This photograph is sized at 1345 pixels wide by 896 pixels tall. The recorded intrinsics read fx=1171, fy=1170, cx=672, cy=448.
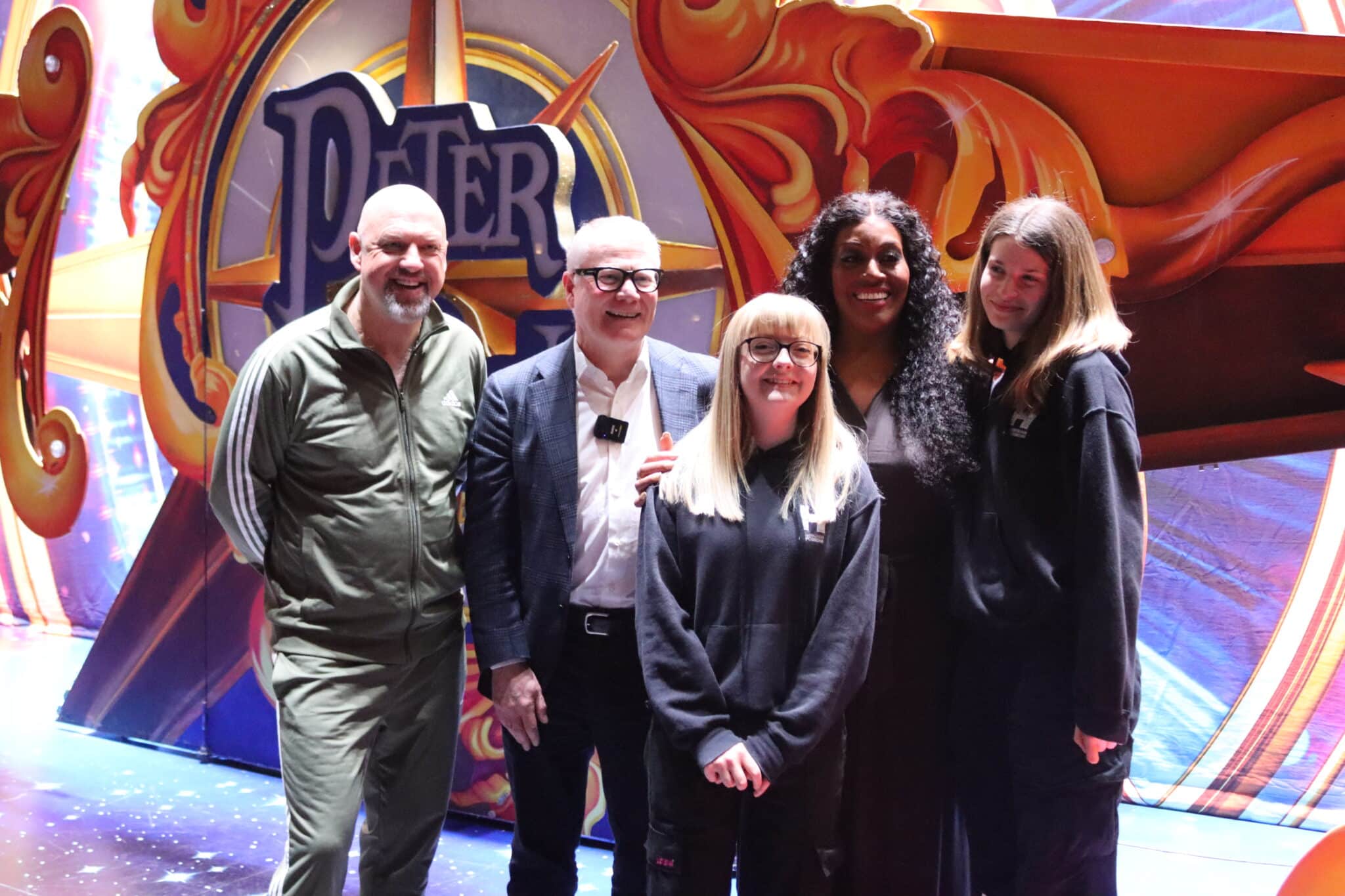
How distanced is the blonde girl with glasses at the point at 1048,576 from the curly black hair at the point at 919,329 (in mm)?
68

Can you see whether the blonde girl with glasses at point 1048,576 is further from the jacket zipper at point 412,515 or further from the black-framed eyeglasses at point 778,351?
the jacket zipper at point 412,515

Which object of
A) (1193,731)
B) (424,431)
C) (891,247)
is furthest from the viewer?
(1193,731)

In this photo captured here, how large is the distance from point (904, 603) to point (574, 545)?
2.21 feet

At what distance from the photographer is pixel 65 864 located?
3391mm

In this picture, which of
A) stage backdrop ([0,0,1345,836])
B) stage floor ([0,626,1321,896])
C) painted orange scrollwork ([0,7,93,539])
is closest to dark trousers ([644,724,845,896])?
stage floor ([0,626,1321,896])

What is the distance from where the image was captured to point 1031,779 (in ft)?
7.01

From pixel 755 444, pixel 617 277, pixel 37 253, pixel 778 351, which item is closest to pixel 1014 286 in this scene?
pixel 778 351

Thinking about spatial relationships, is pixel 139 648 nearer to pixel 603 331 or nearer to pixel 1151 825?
pixel 603 331

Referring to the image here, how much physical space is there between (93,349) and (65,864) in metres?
2.17

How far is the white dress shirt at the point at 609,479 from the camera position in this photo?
2.41 meters

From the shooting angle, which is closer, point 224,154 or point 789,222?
point 789,222

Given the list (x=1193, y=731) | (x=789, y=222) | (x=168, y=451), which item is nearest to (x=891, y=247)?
(x=789, y=222)

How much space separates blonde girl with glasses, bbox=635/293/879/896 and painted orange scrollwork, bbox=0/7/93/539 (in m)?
3.68

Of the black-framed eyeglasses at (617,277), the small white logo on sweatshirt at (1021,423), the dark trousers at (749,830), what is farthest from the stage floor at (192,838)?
the black-framed eyeglasses at (617,277)
